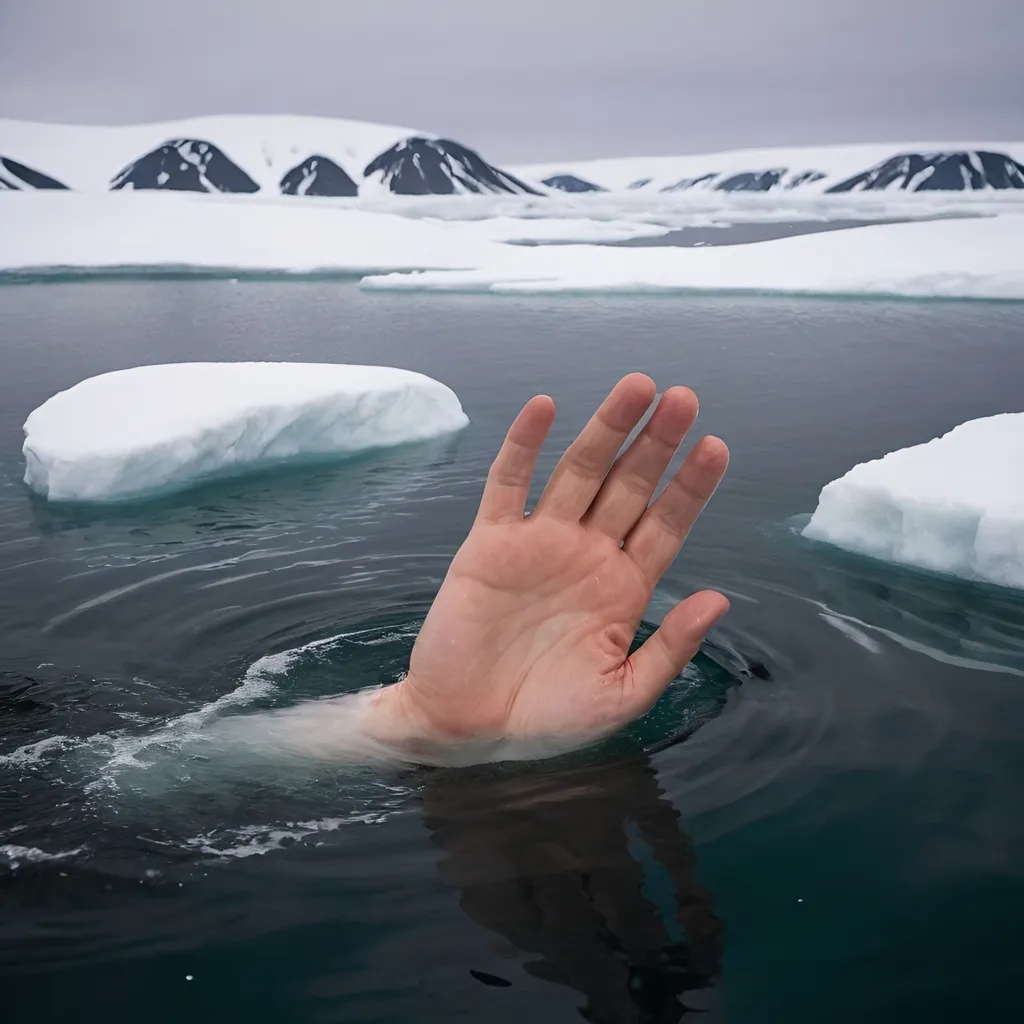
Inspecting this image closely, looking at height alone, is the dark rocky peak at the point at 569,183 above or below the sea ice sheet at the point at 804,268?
above

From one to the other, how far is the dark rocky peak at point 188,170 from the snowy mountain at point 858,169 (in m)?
43.2

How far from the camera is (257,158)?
8938 centimetres

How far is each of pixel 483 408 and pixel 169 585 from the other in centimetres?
471

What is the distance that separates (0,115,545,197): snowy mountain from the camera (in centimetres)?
6762

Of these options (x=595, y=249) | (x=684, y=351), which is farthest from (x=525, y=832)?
(x=595, y=249)

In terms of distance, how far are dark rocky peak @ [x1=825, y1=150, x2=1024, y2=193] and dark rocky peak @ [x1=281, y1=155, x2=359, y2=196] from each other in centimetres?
6474

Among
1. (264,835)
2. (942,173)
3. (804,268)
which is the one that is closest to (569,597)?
(264,835)

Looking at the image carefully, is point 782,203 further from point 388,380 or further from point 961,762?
point 961,762

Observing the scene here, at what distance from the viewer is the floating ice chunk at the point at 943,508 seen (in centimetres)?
474

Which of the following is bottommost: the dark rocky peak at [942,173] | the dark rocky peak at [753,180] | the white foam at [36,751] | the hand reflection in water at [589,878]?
the white foam at [36,751]

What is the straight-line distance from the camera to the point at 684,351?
11.8m

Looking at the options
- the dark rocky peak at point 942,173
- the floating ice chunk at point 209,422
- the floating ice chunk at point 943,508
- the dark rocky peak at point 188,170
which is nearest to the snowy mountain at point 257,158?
the dark rocky peak at point 188,170

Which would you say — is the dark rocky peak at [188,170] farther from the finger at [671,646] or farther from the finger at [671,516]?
the finger at [671,646]

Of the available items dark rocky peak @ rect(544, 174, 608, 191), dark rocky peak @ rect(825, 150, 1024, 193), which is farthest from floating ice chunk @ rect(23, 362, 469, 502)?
dark rocky peak @ rect(544, 174, 608, 191)
